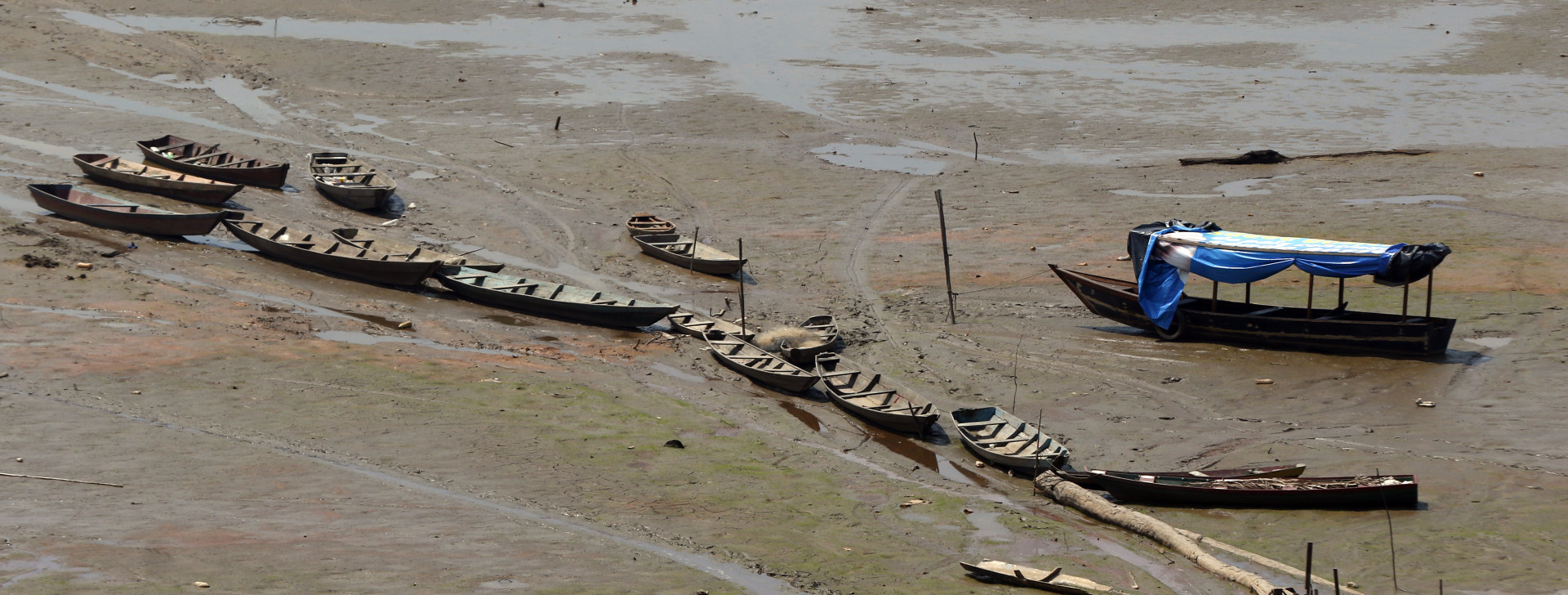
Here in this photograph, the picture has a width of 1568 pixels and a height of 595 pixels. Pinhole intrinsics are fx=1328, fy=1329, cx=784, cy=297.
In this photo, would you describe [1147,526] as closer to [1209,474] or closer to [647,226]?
[1209,474]

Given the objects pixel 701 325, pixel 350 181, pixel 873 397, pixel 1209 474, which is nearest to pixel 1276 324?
pixel 1209 474

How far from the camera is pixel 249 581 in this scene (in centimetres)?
1442

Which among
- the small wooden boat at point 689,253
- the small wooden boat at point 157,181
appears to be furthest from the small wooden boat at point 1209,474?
the small wooden boat at point 157,181

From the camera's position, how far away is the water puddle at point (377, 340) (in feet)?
81.0

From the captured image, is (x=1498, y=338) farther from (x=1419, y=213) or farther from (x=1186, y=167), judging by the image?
(x=1186, y=167)

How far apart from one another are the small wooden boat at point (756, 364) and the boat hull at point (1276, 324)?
237 inches

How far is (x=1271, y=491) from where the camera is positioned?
58.9 ft

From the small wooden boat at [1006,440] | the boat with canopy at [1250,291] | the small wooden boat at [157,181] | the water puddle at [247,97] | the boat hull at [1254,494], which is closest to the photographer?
the boat hull at [1254,494]

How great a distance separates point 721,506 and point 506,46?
118ft

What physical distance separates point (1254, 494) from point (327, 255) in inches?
776

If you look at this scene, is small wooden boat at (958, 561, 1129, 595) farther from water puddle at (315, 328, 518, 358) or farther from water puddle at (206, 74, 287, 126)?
water puddle at (206, 74, 287, 126)

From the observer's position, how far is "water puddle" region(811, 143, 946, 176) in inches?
1452

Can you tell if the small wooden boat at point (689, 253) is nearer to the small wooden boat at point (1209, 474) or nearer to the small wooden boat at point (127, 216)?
the small wooden boat at point (127, 216)

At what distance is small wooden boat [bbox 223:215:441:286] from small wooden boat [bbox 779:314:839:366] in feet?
26.7
